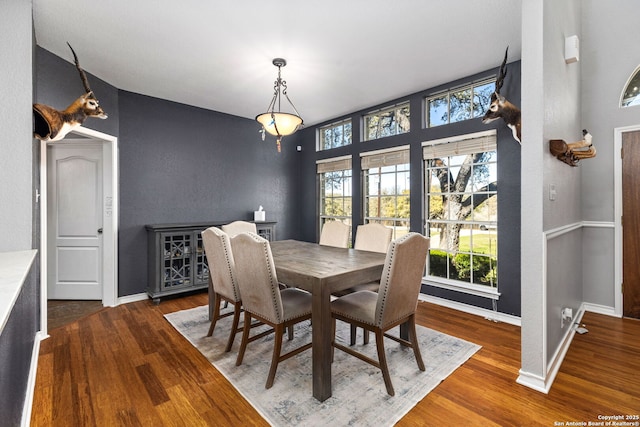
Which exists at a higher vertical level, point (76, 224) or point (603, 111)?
point (603, 111)

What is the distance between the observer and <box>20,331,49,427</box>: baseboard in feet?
5.51

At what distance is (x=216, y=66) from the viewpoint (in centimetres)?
312

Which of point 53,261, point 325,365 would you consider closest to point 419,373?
point 325,365

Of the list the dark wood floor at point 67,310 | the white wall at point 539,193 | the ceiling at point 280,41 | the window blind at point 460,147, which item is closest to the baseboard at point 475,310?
the white wall at point 539,193

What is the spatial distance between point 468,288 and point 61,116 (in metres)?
4.30

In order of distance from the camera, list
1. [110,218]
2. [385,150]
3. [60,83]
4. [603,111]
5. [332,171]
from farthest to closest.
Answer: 1. [332,171]
2. [385,150]
3. [110,218]
4. [603,111]
5. [60,83]

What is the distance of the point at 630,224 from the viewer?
3.05 meters

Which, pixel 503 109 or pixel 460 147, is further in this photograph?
pixel 460 147

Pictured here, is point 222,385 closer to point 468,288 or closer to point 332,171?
point 468,288

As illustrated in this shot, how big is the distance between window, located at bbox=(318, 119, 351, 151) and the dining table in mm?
2842

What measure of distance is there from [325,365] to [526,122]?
204 centimetres

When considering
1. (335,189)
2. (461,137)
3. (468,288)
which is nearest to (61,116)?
(335,189)

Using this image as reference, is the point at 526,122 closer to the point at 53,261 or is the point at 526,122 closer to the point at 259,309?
the point at 259,309

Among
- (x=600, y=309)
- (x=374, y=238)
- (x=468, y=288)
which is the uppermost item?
(x=374, y=238)
